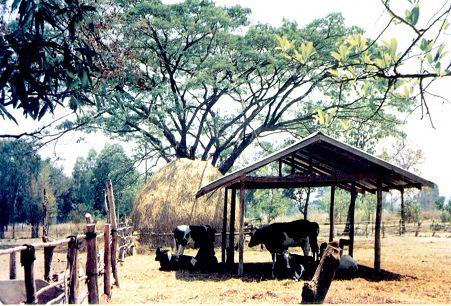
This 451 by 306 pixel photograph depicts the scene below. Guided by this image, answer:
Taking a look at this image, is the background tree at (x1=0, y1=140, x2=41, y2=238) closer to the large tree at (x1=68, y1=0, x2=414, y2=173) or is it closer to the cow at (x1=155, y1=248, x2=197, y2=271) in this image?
the large tree at (x1=68, y1=0, x2=414, y2=173)

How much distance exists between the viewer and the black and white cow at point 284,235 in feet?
40.6

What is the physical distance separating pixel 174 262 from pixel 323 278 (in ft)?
33.0

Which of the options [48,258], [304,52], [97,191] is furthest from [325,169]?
[97,191]

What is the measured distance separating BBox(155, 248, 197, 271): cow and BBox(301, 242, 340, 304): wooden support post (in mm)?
9701

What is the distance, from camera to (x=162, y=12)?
20.2m

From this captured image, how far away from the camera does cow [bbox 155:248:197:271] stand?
13.5 meters

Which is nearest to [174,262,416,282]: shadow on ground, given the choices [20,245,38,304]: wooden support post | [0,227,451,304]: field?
[0,227,451,304]: field

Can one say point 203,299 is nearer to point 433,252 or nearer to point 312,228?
point 312,228

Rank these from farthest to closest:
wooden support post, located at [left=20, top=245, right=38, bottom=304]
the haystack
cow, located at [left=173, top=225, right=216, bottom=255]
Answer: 1. the haystack
2. cow, located at [left=173, top=225, right=216, bottom=255]
3. wooden support post, located at [left=20, top=245, right=38, bottom=304]

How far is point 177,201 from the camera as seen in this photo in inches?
770

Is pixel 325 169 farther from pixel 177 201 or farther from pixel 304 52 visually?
pixel 304 52

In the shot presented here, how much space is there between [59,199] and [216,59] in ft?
124

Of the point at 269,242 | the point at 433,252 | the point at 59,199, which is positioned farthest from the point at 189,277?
the point at 59,199

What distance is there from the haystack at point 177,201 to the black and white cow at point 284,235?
22.8ft
